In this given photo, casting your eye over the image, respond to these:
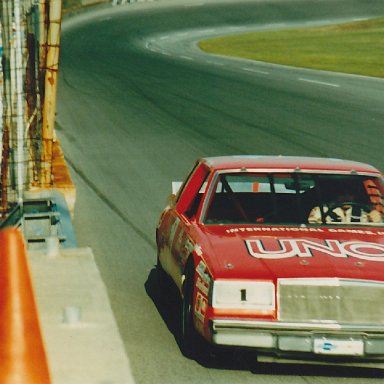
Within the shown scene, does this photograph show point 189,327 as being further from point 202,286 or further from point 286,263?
point 286,263

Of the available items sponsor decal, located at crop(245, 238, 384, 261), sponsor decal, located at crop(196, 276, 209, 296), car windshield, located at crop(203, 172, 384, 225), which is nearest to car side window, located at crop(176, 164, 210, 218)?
car windshield, located at crop(203, 172, 384, 225)

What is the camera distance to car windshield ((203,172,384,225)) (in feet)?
26.8

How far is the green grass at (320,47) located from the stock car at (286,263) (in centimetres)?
2569

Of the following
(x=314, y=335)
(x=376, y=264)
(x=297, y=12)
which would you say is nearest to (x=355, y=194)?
(x=376, y=264)

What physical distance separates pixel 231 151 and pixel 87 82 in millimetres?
13735

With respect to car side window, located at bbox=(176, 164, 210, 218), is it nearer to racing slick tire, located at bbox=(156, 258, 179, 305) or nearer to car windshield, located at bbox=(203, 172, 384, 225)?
car windshield, located at bbox=(203, 172, 384, 225)

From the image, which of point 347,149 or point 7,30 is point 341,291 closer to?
point 7,30

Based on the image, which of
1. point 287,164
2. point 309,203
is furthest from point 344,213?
point 287,164

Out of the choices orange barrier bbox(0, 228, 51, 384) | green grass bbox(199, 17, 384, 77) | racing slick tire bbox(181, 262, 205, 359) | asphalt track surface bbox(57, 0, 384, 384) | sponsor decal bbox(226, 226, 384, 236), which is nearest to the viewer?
orange barrier bbox(0, 228, 51, 384)

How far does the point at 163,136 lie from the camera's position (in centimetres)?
2073

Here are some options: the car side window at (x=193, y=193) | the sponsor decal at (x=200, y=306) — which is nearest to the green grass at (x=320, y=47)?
the car side window at (x=193, y=193)

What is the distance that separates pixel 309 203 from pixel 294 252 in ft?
3.92

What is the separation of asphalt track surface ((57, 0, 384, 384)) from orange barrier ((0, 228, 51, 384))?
2.11m

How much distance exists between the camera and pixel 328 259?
7078 millimetres
